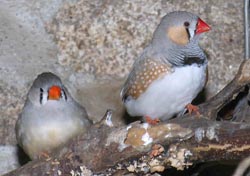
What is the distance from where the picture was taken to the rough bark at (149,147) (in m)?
2.36

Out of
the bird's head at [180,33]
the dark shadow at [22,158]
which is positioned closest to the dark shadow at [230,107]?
the bird's head at [180,33]

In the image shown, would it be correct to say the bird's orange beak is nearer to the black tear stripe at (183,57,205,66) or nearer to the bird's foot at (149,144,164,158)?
the black tear stripe at (183,57,205,66)

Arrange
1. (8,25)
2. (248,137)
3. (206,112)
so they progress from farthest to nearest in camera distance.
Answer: (8,25) < (206,112) < (248,137)

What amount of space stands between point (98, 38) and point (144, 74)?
0.61 meters

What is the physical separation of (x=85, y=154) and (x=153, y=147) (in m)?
0.24

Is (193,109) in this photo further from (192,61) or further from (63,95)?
(63,95)

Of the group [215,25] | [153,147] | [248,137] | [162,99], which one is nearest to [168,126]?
[153,147]

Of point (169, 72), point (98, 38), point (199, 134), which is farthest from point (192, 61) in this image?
point (98, 38)

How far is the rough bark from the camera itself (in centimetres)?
236

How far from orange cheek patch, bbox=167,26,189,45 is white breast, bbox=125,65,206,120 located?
15 cm

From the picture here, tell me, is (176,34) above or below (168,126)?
above

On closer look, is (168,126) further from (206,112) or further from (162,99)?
(162,99)

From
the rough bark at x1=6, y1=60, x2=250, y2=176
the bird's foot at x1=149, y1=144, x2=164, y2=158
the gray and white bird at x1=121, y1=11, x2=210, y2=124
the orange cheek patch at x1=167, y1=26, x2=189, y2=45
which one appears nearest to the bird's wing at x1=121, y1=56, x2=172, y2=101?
the gray and white bird at x1=121, y1=11, x2=210, y2=124

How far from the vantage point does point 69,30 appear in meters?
3.41
